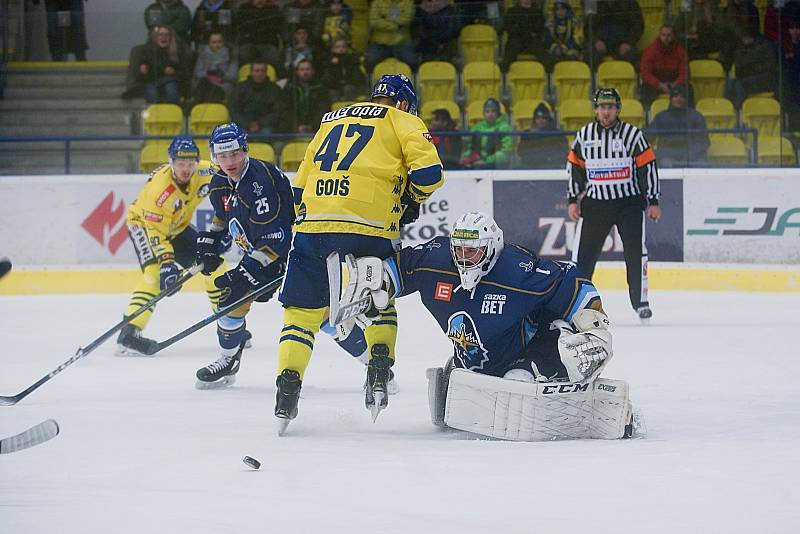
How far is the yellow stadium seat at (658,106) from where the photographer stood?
9.34 meters

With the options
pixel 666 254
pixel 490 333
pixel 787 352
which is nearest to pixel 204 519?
pixel 490 333

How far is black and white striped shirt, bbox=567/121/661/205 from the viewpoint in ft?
24.1

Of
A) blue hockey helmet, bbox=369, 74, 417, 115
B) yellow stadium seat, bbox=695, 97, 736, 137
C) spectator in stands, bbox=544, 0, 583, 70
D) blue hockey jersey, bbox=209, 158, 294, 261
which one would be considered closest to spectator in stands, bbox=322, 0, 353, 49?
spectator in stands, bbox=544, 0, 583, 70

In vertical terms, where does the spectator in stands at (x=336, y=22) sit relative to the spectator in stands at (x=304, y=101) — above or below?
above

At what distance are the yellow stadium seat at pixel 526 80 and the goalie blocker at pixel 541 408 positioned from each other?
5.76m

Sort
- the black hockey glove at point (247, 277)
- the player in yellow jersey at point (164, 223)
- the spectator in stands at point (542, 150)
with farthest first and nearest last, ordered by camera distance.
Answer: the spectator in stands at point (542, 150), the player in yellow jersey at point (164, 223), the black hockey glove at point (247, 277)

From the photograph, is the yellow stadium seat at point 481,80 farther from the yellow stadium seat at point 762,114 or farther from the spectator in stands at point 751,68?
the yellow stadium seat at point 762,114

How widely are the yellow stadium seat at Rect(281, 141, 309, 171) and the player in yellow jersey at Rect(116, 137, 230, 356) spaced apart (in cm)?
247

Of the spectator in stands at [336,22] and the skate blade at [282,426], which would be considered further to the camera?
the spectator in stands at [336,22]

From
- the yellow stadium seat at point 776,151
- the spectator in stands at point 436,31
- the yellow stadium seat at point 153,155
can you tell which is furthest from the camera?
the spectator in stands at point 436,31

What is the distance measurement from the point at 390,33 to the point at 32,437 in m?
7.08

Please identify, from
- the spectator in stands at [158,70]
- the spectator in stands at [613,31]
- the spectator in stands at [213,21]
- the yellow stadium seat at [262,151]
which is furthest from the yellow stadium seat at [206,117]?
the spectator in stands at [613,31]

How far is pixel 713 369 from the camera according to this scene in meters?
5.75

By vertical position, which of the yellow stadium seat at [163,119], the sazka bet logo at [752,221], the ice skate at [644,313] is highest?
the yellow stadium seat at [163,119]
